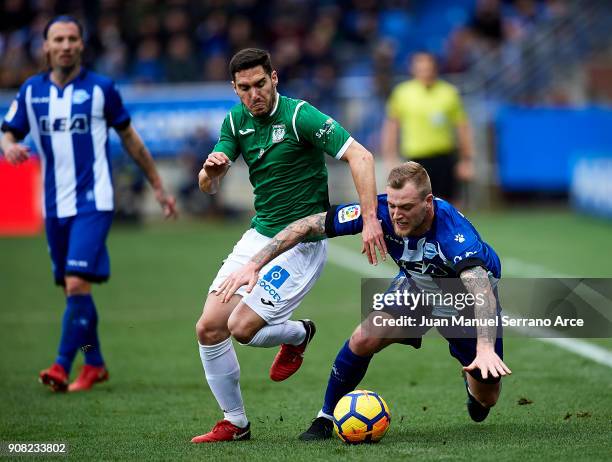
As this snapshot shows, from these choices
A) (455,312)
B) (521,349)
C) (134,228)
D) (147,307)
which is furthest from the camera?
(134,228)

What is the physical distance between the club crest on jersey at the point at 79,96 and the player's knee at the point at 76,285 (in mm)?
1202

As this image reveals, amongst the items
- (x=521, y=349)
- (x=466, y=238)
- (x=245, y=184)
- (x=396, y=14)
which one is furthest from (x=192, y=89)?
(x=466, y=238)

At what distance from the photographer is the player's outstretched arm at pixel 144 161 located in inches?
318

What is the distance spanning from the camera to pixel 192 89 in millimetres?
20875

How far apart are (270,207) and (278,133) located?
0.44 m

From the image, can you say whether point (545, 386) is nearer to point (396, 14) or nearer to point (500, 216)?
point (500, 216)

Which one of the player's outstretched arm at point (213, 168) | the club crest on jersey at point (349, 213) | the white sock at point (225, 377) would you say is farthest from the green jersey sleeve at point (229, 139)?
the white sock at point (225, 377)

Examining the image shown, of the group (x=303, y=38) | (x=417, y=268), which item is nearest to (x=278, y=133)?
(x=417, y=268)

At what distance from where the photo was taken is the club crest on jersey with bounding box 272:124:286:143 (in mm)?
6184

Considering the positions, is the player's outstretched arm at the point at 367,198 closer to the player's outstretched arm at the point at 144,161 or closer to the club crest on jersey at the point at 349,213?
the club crest on jersey at the point at 349,213

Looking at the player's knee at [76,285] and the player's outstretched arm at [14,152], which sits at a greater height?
the player's outstretched arm at [14,152]

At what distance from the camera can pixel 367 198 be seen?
577 centimetres

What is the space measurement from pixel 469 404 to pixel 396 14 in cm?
1937

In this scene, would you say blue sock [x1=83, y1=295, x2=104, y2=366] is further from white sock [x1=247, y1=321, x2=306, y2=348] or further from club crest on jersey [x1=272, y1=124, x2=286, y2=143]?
club crest on jersey [x1=272, y1=124, x2=286, y2=143]
